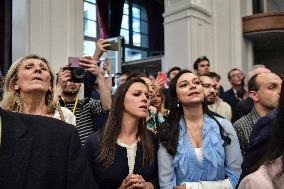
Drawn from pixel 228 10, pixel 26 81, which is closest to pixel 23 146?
pixel 26 81

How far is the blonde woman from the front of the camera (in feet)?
6.89

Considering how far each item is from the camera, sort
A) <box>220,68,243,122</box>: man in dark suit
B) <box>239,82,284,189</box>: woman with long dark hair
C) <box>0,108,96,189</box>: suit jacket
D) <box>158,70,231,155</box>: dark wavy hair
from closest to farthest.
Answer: <box>0,108,96,189</box>: suit jacket → <box>239,82,284,189</box>: woman with long dark hair → <box>158,70,231,155</box>: dark wavy hair → <box>220,68,243,122</box>: man in dark suit

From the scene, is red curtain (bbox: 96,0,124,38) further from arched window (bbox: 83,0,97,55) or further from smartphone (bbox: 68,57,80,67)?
smartphone (bbox: 68,57,80,67)

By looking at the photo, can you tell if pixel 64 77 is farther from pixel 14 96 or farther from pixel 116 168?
pixel 116 168

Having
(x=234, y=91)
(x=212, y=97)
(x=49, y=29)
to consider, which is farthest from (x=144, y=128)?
(x=234, y=91)

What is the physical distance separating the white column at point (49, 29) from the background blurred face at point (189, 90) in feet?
5.84

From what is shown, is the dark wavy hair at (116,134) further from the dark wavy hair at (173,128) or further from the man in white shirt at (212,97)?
the man in white shirt at (212,97)

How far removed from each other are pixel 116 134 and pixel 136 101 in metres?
0.25

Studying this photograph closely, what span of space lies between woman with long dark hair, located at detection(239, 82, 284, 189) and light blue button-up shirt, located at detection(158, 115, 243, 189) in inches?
39.0

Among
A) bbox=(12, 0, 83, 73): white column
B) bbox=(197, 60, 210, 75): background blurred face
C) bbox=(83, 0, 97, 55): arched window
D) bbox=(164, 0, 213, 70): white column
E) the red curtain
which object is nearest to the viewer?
bbox=(12, 0, 83, 73): white column

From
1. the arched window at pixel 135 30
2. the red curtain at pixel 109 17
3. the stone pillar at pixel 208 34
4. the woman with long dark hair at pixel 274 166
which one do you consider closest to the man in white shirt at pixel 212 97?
the woman with long dark hair at pixel 274 166

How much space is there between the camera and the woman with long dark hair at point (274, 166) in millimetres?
1119

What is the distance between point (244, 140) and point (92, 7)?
407 inches

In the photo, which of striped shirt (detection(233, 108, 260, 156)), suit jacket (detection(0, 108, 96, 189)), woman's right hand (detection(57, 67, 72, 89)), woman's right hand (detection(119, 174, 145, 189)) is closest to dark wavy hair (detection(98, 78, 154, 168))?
woman's right hand (detection(119, 174, 145, 189))
